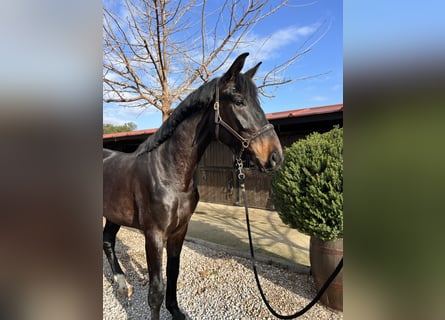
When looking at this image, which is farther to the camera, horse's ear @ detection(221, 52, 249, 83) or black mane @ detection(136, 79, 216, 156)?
black mane @ detection(136, 79, 216, 156)

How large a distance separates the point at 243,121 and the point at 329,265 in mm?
1690

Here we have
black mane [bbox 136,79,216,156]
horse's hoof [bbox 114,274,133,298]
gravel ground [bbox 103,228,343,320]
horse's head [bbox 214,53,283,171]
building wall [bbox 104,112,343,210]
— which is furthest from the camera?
building wall [bbox 104,112,343,210]

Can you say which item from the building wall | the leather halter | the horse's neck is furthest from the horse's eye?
the building wall

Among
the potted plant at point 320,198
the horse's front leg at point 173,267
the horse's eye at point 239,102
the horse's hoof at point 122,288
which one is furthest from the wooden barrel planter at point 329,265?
the horse's hoof at point 122,288

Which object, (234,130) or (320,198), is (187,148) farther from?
(320,198)

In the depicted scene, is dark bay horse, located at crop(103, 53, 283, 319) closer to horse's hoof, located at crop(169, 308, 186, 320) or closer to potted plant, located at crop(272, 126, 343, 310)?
horse's hoof, located at crop(169, 308, 186, 320)

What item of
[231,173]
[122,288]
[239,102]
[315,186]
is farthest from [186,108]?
[231,173]

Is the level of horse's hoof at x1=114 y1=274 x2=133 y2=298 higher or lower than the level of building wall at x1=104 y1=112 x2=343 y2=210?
lower

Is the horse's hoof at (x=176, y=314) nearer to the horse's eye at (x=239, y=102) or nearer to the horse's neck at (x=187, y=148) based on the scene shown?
the horse's neck at (x=187, y=148)

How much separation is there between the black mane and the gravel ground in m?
1.70

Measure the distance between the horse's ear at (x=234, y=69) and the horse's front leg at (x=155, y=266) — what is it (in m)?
1.20

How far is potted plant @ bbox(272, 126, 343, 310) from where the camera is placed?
7.59 feet

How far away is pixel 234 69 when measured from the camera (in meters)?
1.68
